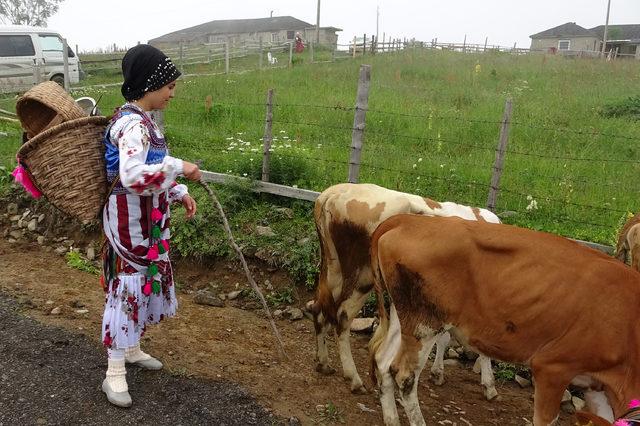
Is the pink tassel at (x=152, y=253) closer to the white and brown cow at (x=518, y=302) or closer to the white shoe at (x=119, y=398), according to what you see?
the white shoe at (x=119, y=398)

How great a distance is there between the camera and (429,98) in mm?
12133

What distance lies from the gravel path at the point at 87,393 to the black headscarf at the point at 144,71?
1809 mm

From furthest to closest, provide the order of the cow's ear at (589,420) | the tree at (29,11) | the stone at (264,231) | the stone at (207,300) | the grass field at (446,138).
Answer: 1. the tree at (29,11)
2. the grass field at (446,138)
3. the stone at (264,231)
4. the stone at (207,300)
5. the cow's ear at (589,420)

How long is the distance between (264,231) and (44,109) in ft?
10.3

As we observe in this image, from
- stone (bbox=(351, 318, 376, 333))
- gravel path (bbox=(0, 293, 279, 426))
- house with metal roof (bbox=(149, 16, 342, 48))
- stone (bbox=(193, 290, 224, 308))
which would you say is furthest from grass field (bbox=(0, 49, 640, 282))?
house with metal roof (bbox=(149, 16, 342, 48))

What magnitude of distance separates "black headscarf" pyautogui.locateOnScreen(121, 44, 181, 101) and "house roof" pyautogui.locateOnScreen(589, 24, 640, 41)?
53.0m

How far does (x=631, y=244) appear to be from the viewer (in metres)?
4.42

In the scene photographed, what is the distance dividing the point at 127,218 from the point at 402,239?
159 cm

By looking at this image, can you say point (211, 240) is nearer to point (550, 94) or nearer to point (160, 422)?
point (160, 422)

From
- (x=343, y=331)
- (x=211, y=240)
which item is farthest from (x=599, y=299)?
(x=211, y=240)

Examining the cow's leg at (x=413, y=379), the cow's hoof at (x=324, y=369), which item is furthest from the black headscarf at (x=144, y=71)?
the cow's hoof at (x=324, y=369)

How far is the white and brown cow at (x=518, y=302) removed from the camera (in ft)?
10.0

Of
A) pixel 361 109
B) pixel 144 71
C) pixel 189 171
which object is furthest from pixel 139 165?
pixel 361 109

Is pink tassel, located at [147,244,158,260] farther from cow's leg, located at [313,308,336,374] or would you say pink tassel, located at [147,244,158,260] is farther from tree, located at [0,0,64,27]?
tree, located at [0,0,64,27]
